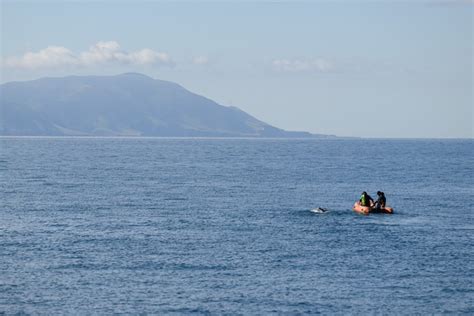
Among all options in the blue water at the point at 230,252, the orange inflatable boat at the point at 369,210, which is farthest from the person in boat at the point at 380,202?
the blue water at the point at 230,252

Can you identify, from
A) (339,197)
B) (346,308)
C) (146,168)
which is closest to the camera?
(346,308)

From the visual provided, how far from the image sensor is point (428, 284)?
53938 mm

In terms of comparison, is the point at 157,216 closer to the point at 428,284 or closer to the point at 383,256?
the point at 383,256

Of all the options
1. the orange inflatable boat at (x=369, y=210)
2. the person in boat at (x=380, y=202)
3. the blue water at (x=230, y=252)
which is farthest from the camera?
the person in boat at (x=380, y=202)

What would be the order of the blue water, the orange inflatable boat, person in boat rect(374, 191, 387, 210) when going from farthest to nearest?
person in boat rect(374, 191, 387, 210) < the orange inflatable boat < the blue water

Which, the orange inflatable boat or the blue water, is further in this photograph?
the orange inflatable boat

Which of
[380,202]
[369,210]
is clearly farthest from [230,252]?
[380,202]

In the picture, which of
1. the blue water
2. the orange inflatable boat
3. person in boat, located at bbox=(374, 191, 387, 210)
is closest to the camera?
the blue water

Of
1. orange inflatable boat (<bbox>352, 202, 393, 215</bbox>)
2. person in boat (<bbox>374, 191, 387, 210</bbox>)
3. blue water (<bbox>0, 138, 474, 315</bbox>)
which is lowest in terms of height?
blue water (<bbox>0, 138, 474, 315</bbox>)

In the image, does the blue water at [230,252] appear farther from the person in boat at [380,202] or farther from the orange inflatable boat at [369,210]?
the person in boat at [380,202]

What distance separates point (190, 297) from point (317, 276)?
10075mm

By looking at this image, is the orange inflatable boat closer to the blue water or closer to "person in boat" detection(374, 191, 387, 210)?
"person in boat" detection(374, 191, 387, 210)

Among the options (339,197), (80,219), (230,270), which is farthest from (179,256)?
(339,197)

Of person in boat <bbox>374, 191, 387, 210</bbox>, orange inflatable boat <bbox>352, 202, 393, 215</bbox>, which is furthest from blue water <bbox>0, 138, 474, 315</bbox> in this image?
person in boat <bbox>374, 191, 387, 210</bbox>
